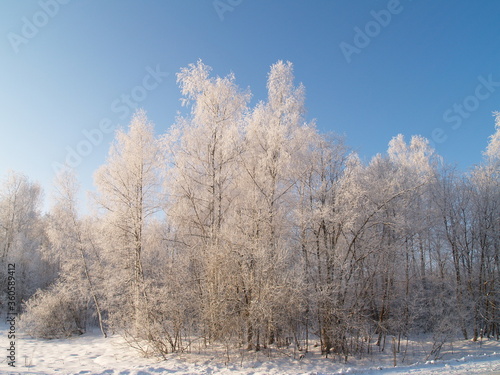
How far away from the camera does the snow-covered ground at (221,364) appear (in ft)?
25.2

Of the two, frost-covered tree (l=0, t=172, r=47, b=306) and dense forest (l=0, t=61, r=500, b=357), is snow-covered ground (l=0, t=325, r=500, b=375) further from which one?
frost-covered tree (l=0, t=172, r=47, b=306)

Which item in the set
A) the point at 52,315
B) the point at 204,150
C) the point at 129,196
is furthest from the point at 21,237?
the point at 204,150

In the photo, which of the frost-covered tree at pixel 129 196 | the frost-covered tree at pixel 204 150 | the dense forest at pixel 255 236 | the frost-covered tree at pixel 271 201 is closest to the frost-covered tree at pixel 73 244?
the dense forest at pixel 255 236

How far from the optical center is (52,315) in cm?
1620

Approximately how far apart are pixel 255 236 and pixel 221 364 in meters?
4.08

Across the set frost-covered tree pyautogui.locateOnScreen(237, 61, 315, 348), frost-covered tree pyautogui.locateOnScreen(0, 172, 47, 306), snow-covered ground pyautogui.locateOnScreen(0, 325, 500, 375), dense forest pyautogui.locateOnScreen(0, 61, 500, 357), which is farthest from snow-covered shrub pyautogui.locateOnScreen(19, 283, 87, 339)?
frost-covered tree pyautogui.locateOnScreen(237, 61, 315, 348)

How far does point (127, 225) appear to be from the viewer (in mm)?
12109

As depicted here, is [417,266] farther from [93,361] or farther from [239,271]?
[93,361]

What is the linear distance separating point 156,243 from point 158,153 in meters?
4.24

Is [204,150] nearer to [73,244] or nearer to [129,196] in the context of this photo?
[129,196]

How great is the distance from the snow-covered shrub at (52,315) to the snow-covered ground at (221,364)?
4778 mm

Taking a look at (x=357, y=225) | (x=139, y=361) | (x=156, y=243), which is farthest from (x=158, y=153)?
(x=357, y=225)

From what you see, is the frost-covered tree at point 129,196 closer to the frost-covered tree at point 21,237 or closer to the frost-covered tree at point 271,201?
the frost-covered tree at point 271,201

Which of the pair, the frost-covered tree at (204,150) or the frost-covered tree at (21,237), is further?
the frost-covered tree at (21,237)
